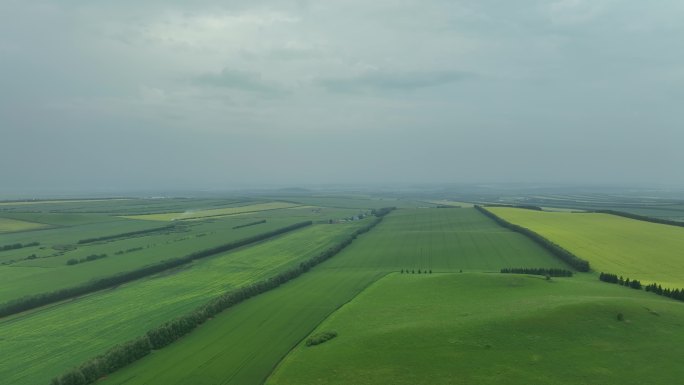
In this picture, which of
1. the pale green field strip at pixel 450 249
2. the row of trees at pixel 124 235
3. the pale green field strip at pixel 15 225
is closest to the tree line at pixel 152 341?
the pale green field strip at pixel 450 249

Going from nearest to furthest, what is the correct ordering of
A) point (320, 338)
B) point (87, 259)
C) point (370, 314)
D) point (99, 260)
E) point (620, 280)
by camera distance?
point (320, 338)
point (370, 314)
point (620, 280)
point (87, 259)
point (99, 260)

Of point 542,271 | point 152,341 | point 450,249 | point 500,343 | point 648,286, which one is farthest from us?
point 450,249

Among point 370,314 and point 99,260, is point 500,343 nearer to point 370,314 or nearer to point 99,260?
point 370,314

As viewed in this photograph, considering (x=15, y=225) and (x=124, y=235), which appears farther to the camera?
(x=15, y=225)

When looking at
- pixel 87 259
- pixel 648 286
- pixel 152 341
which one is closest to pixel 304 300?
pixel 152 341

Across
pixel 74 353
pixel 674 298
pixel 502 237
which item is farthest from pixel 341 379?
pixel 502 237

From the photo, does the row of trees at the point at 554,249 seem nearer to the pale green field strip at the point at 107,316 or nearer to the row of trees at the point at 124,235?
the pale green field strip at the point at 107,316

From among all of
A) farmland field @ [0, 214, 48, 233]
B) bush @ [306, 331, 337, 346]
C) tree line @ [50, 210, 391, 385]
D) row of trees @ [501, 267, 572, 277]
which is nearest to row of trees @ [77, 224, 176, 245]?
farmland field @ [0, 214, 48, 233]
